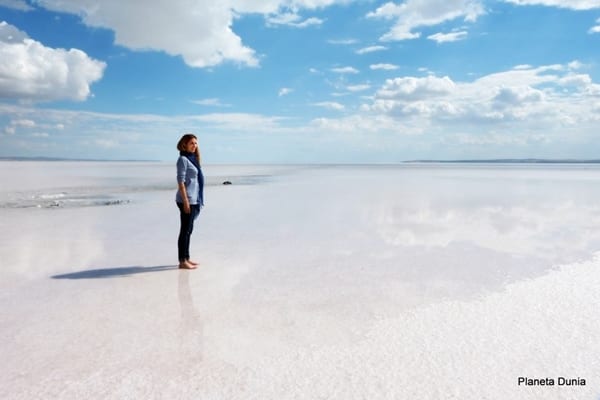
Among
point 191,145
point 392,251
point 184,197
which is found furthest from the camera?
point 392,251

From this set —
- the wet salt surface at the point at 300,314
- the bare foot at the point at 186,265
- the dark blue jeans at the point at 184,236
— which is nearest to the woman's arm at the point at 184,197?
the dark blue jeans at the point at 184,236

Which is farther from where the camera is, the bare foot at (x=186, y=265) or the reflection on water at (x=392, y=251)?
the bare foot at (x=186, y=265)

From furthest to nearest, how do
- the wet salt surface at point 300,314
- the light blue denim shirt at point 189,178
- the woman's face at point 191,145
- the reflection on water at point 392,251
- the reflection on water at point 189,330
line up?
the woman's face at point 191,145, the light blue denim shirt at point 189,178, the reflection on water at point 392,251, the reflection on water at point 189,330, the wet salt surface at point 300,314

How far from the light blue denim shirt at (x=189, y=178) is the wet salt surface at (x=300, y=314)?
120 centimetres

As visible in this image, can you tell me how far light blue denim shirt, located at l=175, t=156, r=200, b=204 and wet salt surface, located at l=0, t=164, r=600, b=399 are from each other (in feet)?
3.94

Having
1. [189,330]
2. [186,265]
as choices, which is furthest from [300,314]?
[186,265]

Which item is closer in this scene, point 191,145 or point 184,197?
point 184,197

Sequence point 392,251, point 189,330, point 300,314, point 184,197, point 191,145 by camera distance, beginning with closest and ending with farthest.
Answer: point 189,330, point 300,314, point 184,197, point 191,145, point 392,251

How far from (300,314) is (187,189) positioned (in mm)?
3174

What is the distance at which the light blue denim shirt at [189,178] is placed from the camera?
→ 6.74m

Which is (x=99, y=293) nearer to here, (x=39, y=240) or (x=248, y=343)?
(x=248, y=343)

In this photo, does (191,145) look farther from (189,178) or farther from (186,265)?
(186,265)

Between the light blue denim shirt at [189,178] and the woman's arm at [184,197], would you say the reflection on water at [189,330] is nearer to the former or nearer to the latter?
the woman's arm at [184,197]

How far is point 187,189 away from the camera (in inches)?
274
